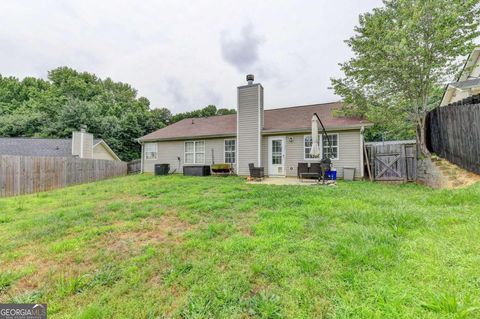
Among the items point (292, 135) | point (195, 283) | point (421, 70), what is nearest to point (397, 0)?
point (421, 70)

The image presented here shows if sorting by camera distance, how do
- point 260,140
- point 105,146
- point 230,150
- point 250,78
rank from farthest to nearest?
point 105,146, point 230,150, point 250,78, point 260,140

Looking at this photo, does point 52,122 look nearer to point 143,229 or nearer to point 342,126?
point 143,229

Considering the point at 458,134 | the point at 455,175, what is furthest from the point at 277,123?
the point at 455,175

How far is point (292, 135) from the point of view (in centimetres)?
1053

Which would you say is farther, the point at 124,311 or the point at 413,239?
the point at 413,239

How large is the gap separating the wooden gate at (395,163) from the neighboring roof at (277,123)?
5.57ft

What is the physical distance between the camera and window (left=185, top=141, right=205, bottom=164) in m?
12.8

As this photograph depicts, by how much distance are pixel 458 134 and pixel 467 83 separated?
11.1 ft

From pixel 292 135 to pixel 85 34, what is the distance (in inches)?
544

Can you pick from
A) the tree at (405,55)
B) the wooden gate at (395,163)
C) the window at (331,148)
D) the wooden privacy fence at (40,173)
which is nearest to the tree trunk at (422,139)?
the tree at (405,55)

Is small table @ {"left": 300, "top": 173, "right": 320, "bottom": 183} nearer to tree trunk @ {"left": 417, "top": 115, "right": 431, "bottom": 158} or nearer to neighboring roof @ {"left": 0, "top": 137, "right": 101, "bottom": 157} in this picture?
tree trunk @ {"left": 417, "top": 115, "right": 431, "bottom": 158}

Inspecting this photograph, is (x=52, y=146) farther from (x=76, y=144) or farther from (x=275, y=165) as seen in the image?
(x=275, y=165)

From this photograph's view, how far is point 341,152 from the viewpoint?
962 centimetres

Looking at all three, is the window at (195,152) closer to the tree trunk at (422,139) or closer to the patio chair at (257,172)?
the patio chair at (257,172)
